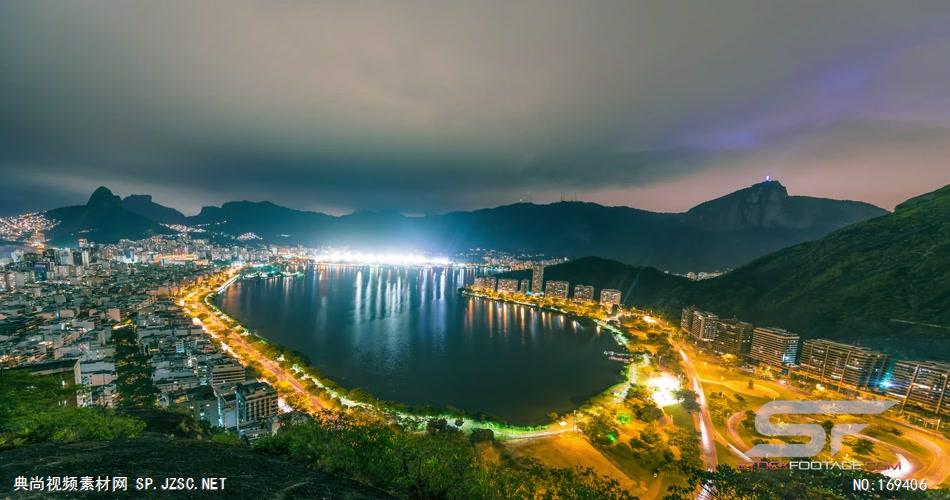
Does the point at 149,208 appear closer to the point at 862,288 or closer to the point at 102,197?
the point at 102,197

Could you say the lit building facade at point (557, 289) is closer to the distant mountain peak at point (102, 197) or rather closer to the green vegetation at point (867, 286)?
the green vegetation at point (867, 286)

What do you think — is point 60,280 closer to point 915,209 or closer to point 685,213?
point 915,209

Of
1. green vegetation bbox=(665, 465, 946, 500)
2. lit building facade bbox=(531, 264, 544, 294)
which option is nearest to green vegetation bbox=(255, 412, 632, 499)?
green vegetation bbox=(665, 465, 946, 500)

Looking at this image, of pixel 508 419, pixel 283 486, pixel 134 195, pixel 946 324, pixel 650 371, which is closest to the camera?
pixel 283 486

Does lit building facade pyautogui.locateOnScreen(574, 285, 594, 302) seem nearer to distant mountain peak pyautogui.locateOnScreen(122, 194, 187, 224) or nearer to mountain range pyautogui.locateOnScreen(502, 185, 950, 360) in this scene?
mountain range pyautogui.locateOnScreen(502, 185, 950, 360)

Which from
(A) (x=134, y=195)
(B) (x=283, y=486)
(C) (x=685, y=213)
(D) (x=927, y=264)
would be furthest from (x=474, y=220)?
(B) (x=283, y=486)

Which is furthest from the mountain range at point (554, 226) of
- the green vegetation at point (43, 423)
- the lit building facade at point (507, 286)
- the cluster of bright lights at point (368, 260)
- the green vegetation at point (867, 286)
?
the green vegetation at point (43, 423)
